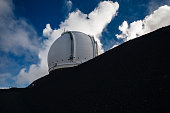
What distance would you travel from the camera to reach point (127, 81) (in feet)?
19.9

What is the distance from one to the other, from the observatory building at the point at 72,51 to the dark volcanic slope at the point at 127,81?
9462mm

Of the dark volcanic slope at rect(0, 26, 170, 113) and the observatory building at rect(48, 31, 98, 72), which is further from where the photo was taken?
the observatory building at rect(48, 31, 98, 72)

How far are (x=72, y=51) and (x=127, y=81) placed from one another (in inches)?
542

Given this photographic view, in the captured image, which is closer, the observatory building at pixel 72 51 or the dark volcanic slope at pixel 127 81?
the dark volcanic slope at pixel 127 81

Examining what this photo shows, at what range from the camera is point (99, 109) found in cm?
627

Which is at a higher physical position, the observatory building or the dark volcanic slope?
the observatory building

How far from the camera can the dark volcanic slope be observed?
4789mm

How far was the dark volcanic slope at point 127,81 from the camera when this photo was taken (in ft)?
15.7

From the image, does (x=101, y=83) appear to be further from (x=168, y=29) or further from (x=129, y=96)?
(x=168, y=29)

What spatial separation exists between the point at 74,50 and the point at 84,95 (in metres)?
11.7

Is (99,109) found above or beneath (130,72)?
beneath

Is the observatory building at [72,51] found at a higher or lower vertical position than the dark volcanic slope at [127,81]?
higher

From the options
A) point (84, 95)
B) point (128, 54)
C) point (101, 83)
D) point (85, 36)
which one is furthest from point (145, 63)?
point (85, 36)

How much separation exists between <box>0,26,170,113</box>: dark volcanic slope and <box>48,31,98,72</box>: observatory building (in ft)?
31.0
